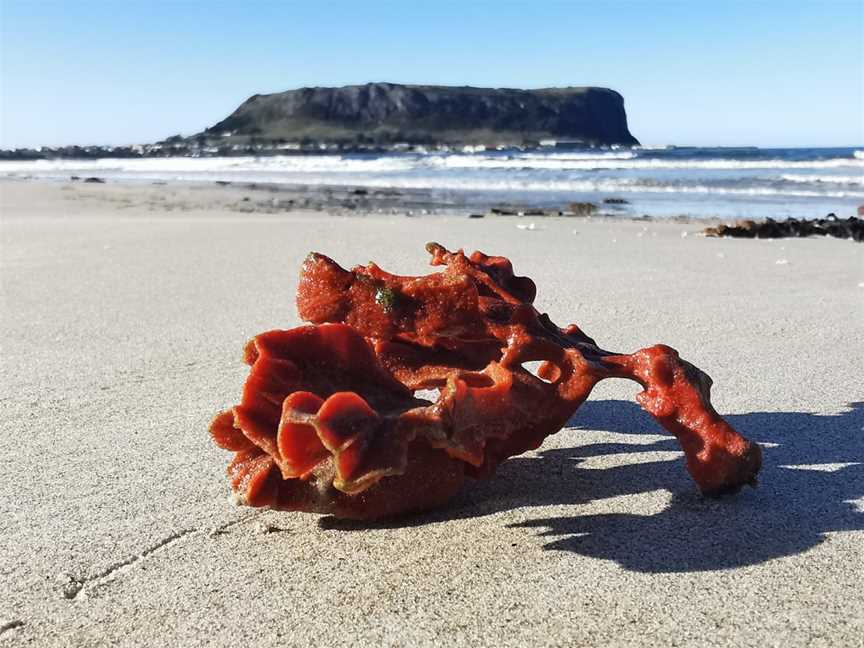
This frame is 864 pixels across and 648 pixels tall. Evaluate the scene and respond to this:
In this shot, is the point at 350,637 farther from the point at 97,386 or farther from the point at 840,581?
the point at 97,386

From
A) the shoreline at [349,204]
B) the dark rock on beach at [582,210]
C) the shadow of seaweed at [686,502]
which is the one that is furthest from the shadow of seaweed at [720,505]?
the dark rock on beach at [582,210]

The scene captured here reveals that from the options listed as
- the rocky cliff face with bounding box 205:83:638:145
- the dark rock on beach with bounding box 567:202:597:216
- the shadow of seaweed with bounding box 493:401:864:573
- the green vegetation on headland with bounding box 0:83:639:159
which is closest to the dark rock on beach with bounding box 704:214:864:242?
the dark rock on beach with bounding box 567:202:597:216

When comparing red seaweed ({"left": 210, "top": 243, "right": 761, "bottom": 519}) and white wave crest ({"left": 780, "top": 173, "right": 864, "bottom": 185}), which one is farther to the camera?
white wave crest ({"left": 780, "top": 173, "right": 864, "bottom": 185})

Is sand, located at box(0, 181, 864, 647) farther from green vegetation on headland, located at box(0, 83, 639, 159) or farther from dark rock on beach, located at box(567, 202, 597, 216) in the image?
green vegetation on headland, located at box(0, 83, 639, 159)

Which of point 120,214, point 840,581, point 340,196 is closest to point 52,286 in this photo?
point 840,581

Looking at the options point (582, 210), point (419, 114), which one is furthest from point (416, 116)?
point (582, 210)

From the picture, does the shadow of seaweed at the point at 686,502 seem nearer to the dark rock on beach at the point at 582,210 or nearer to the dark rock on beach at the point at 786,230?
the dark rock on beach at the point at 786,230
